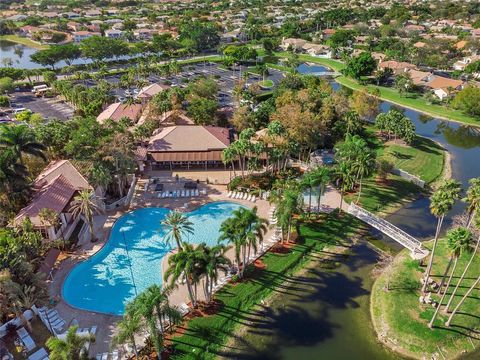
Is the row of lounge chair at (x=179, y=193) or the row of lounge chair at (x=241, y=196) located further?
the row of lounge chair at (x=179, y=193)

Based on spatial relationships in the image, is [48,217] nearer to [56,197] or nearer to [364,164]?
[56,197]

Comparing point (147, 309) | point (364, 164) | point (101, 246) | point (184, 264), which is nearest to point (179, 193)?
point (101, 246)

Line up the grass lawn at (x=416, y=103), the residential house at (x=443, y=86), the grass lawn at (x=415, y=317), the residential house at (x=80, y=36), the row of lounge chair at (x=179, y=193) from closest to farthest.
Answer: the grass lawn at (x=415, y=317) → the row of lounge chair at (x=179, y=193) → the grass lawn at (x=416, y=103) → the residential house at (x=443, y=86) → the residential house at (x=80, y=36)

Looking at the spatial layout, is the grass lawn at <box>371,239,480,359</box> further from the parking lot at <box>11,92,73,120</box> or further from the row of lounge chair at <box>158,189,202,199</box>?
the parking lot at <box>11,92,73,120</box>

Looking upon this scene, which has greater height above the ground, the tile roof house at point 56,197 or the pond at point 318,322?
the tile roof house at point 56,197

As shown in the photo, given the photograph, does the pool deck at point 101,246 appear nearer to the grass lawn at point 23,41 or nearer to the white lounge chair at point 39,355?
the white lounge chair at point 39,355

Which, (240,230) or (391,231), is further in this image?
(391,231)

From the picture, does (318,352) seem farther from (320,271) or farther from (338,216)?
(338,216)

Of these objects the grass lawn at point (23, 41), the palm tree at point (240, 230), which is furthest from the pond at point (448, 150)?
the grass lawn at point (23, 41)
